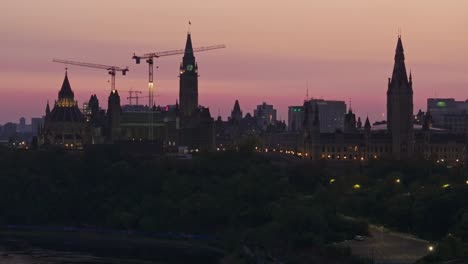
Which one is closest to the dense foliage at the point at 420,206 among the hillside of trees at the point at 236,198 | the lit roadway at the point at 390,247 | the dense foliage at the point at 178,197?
the hillside of trees at the point at 236,198

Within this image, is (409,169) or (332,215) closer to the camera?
(332,215)

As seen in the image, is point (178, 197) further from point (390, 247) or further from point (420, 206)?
point (390, 247)

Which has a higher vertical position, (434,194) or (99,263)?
(434,194)

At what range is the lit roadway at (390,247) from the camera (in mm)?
97500

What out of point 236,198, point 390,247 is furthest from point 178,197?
point 390,247

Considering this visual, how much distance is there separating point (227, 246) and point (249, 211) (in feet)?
44.6

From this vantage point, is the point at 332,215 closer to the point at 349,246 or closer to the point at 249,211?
the point at 349,246

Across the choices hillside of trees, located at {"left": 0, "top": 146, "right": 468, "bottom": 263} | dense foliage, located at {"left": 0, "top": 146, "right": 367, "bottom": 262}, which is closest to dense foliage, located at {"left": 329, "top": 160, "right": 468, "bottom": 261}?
hillside of trees, located at {"left": 0, "top": 146, "right": 468, "bottom": 263}

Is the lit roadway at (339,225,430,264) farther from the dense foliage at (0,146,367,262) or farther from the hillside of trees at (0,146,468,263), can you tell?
the dense foliage at (0,146,367,262)

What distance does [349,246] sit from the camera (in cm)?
10562

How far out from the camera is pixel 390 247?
104438 millimetres

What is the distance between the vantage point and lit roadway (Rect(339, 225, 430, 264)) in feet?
320

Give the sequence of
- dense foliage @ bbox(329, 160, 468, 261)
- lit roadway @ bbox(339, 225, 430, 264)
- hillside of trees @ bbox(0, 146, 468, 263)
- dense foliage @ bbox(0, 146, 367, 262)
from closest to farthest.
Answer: lit roadway @ bbox(339, 225, 430, 264) → dense foliage @ bbox(329, 160, 468, 261) → hillside of trees @ bbox(0, 146, 468, 263) → dense foliage @ bbox(0, 146, 367, 262)

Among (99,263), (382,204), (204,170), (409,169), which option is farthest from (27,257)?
(409,169)
